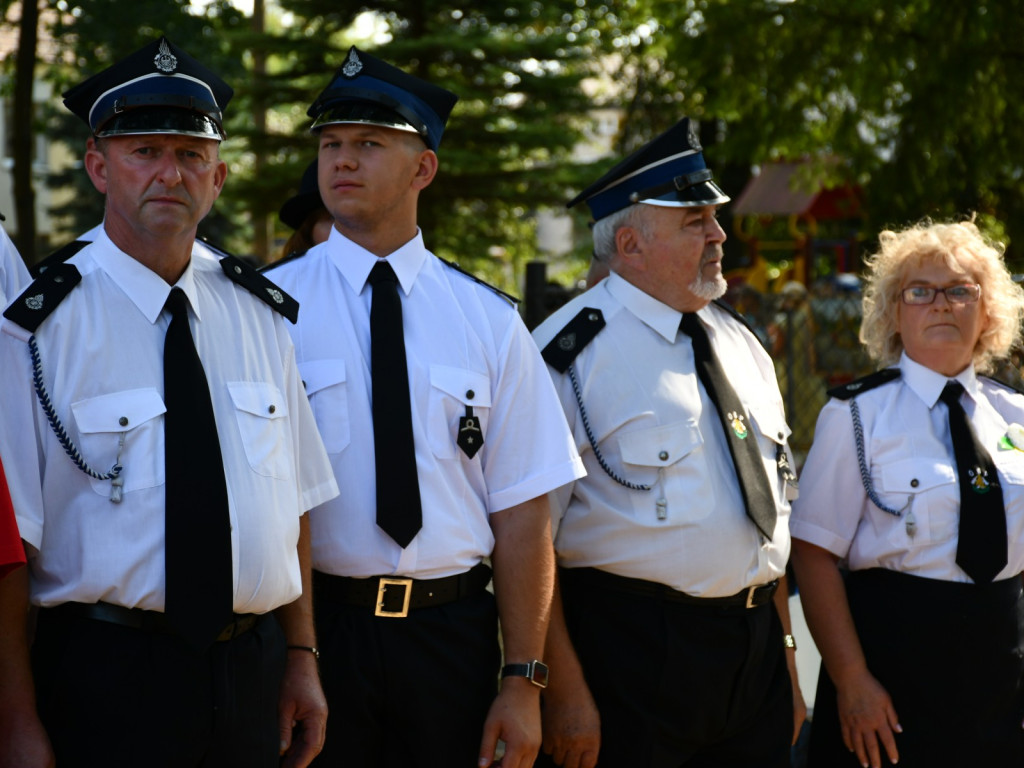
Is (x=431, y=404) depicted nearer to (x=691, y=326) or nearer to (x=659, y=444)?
(x=659, y=444)

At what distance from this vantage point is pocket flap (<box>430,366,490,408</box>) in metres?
3.02

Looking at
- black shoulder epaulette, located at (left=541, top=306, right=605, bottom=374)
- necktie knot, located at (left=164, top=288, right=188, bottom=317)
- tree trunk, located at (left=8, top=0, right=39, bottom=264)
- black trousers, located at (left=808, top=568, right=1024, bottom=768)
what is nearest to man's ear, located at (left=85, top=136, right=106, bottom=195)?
necktie knot, located at (left=164, top=288, right=188, bottom=317)

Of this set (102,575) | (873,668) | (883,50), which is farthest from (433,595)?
(883,50)

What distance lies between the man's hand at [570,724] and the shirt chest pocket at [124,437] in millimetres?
1278

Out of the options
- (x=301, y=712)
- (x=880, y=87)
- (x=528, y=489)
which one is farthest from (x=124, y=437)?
(x=880, y=87)

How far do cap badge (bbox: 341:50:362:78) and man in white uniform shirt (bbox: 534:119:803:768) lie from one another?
2.92ft

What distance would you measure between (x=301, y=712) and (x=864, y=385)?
2.03 metres

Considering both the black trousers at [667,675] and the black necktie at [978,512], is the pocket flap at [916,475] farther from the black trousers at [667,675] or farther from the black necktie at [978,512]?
the black trousers at [667,675]

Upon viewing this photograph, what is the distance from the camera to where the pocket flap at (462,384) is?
119 inches

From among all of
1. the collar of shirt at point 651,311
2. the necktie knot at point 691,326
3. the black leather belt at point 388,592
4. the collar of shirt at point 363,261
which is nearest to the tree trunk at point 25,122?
the collar of shirt at point 363,261

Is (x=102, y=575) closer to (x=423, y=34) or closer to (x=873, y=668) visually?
(x=873, y=668)

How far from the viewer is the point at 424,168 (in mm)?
3236

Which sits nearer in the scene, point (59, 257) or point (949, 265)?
point (59, 257)

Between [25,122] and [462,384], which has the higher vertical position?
[25,122]
